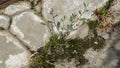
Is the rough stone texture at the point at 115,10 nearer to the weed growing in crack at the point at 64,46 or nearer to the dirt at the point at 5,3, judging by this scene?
the weed growing in crack at the point at 64,46

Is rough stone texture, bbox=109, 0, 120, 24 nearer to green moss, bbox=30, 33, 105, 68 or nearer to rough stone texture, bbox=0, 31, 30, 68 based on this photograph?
green moss, bbox=30, 33, 105, 68

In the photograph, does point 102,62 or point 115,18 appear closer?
point 102,62

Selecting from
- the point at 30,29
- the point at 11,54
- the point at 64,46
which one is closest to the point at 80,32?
the point at 64,46

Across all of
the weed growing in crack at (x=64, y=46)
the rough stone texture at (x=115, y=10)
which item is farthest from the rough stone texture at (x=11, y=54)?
the rough stone texture at (x=115, y=10)

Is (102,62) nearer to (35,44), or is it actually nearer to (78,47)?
(78,47)

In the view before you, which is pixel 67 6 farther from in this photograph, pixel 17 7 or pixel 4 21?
pixel 4 21

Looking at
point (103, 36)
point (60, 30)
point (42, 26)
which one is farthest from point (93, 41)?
point (42, 26)

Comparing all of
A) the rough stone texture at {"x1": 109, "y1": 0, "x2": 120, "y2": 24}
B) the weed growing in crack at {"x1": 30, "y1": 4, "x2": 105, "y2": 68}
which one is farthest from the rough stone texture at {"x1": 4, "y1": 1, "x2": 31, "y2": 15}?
the rough stone texture at {"x1": 109, "y1": 0, "x2": 120, "y2": 24}
